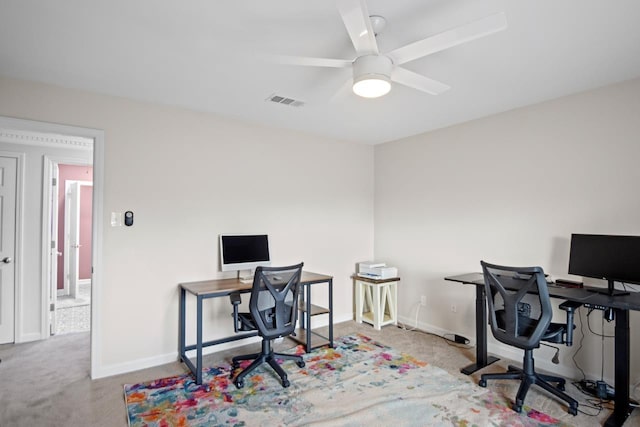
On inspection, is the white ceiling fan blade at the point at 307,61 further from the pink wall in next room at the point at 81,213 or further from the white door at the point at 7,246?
the pink wall in next room at the point at 81,213

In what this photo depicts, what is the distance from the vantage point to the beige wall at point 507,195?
2781 mm

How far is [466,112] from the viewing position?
347 centimetres

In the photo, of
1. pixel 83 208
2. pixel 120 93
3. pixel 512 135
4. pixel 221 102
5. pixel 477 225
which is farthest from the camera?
pixel 83 208

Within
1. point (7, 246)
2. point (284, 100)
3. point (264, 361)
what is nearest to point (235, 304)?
point (264, 361)

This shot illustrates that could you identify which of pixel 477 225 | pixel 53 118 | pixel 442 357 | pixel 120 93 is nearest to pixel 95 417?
pixel 53 118

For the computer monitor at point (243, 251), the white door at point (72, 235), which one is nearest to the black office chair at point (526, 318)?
the computer monitor at point (243, 251)

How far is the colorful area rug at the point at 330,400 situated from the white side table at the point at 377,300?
1.03m

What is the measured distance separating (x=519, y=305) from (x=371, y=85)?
1934mm

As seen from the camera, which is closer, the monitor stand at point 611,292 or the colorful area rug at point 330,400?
the colorful area rug at point 330,400

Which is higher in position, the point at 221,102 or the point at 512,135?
the point at 221,102

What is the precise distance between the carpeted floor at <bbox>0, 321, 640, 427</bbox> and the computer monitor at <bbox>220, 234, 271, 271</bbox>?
881 mm

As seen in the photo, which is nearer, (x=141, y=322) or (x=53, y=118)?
(x=53, y=118)

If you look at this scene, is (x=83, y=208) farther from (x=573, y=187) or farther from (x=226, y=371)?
(x=573, y=187)

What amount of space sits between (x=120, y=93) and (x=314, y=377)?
2920 mm
